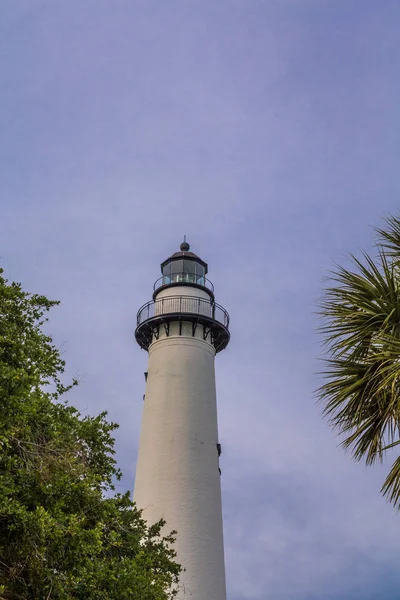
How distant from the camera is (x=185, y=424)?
23156 millimetres

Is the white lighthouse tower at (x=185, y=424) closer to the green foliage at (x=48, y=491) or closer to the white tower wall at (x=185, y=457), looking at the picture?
the white tower wall at (x=185, y=457)

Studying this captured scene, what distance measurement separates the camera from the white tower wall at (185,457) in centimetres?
2098

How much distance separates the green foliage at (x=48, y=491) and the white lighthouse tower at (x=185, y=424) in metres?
7.53

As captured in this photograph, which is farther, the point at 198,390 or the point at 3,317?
the point at 198,390

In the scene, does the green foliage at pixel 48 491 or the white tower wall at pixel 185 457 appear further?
the white tower wall at pixel 185 457

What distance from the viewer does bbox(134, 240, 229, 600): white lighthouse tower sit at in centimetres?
2116

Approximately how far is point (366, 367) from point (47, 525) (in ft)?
16.8

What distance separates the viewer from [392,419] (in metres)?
8.66

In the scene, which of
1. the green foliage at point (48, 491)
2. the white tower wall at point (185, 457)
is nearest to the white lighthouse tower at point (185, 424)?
the white tower wall at point (185, 457)

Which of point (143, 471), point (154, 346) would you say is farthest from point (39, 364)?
point (154, 346)

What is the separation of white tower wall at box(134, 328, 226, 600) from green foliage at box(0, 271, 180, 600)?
7420mm

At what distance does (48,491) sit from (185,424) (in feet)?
43.0

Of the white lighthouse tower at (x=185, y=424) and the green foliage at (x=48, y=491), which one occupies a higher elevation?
the white lighthouse tower at (x=185, y=424)

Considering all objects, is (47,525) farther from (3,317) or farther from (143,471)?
(143,471)
